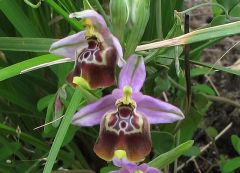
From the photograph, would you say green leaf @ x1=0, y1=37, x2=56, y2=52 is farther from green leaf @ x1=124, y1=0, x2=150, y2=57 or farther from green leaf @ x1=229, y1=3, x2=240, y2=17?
green leaf @ x1=229, y1=3, x2=240, y2=17

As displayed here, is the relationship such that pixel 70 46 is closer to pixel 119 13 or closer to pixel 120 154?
pixel 119 13

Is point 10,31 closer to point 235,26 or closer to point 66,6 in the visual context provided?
point 66,6

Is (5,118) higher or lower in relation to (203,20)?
lower

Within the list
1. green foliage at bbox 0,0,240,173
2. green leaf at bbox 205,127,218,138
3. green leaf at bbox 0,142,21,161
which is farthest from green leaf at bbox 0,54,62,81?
green leaf at bbox 205,127,218,138

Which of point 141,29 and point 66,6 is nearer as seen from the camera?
point 141,29

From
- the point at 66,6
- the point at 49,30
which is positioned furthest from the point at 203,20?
the point at 66,6

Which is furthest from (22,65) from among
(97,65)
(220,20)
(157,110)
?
(220,20)
